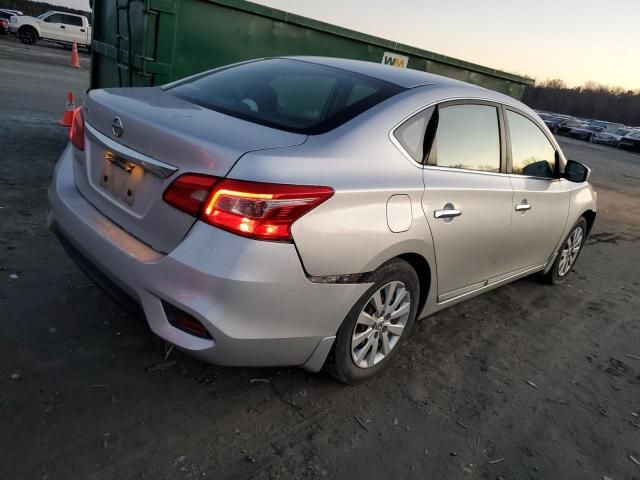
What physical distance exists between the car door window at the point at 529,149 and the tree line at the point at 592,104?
86318mm

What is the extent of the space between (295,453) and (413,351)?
1332mm

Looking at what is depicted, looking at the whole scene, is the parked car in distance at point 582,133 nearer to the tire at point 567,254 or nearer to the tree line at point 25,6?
the tire at point 567,254

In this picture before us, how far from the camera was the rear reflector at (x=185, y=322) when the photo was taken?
2.23 metres

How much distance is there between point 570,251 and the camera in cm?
524

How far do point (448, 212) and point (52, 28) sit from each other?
105 feet

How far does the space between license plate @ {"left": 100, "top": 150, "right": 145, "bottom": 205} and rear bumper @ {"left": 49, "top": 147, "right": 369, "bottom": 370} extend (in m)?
0.15

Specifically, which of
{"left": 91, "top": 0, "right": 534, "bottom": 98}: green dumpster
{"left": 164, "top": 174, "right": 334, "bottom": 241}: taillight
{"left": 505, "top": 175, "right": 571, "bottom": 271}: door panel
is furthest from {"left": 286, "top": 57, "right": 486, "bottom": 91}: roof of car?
{"left": 91, "top": 0, "right": 534, "bottom": 98}: green dumpster

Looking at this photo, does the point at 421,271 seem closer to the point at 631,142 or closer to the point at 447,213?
the point at 447,213

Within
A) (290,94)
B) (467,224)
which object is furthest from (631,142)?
(290,94)

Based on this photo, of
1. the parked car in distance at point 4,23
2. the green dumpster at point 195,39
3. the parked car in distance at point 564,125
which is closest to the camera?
the green dumpster at point 195,39

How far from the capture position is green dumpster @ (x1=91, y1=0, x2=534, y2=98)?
5711mm

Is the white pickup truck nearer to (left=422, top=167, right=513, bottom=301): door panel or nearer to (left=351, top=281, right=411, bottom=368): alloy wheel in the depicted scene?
(left=422, top=167, right=513, bottom=301): door panel

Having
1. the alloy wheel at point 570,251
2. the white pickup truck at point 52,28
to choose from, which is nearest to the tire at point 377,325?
the alloy wheel at point 570,251

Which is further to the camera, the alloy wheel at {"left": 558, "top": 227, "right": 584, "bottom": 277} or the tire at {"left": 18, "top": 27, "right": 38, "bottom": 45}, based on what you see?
the tire at {"left": 18, "top": 27, "right": 38, "bottom": 45}
